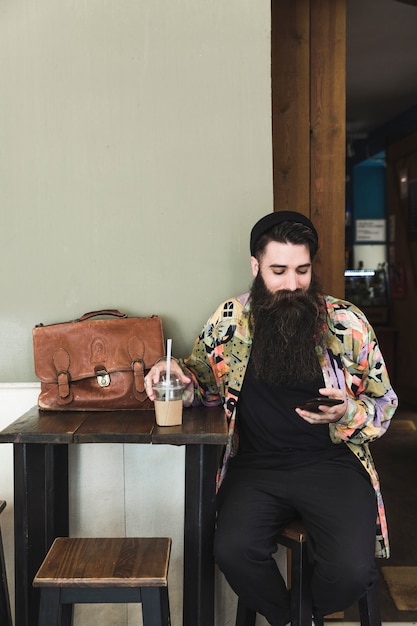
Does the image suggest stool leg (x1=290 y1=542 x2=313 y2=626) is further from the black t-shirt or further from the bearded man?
the black t-shirt

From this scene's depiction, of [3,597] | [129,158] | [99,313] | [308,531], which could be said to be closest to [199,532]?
[308,531]

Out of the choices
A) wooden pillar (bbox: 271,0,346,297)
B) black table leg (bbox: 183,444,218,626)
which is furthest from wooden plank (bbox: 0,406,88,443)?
wooden pillar (bbox: 271,0,346,297)

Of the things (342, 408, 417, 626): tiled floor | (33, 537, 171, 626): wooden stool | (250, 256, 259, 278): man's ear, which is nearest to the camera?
(33, 537, 171, 626): wooden stool

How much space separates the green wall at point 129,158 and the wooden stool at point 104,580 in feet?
2.78

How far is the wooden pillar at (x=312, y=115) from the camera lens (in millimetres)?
2652

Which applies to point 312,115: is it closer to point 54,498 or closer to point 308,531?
point 308,531

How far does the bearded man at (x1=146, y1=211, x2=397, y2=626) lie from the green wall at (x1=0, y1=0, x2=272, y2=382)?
21 centimetres

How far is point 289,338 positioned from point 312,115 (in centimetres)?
115

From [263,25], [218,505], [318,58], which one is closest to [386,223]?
[318,58]

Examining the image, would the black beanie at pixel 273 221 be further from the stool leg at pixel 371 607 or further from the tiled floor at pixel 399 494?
the tiled floor at pixel 399 494

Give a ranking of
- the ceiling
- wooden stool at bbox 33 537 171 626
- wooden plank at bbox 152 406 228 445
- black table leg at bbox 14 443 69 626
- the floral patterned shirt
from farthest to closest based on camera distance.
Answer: the ceiling < the floral patterned shirt < black table leg at bbox 14 443 69 626 < wooden plank at bbox 152 406 228 445 < wooden stool at bbox 33 537 171 626

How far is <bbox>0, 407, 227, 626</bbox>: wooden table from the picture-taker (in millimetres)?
1838

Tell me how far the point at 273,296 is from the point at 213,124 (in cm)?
66

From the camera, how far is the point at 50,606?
5.08 ft
